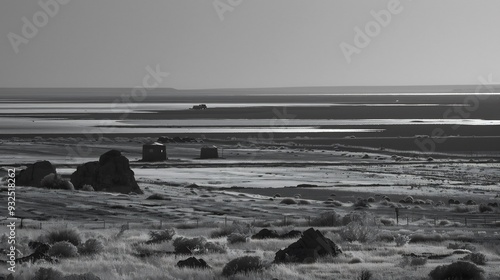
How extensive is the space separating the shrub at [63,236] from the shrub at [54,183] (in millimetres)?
21495

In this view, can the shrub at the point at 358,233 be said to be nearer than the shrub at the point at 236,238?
No

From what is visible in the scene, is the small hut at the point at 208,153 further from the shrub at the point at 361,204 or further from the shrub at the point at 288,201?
the shrub at the point at 361,204

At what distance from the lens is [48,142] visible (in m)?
102

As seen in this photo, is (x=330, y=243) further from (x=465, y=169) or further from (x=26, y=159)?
(x=26, y=159)

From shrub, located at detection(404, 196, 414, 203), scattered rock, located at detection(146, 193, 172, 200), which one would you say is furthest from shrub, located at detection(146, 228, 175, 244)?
shrub, located at detection(404, 196, 414, 203)

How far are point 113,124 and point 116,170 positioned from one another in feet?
314

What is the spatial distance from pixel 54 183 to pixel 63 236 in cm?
2274

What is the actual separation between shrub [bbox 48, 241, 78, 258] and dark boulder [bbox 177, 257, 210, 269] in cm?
342

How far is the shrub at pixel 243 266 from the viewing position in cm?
2408

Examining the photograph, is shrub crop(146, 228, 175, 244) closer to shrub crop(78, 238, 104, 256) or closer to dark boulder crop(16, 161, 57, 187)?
shrub crop(78, 238, 104, 256)

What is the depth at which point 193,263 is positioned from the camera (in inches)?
1008

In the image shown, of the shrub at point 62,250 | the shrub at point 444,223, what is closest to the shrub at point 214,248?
the shrub at point 62,250

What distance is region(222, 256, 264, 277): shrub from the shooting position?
24.1 m

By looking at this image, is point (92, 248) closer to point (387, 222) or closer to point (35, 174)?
point (387, 222)
